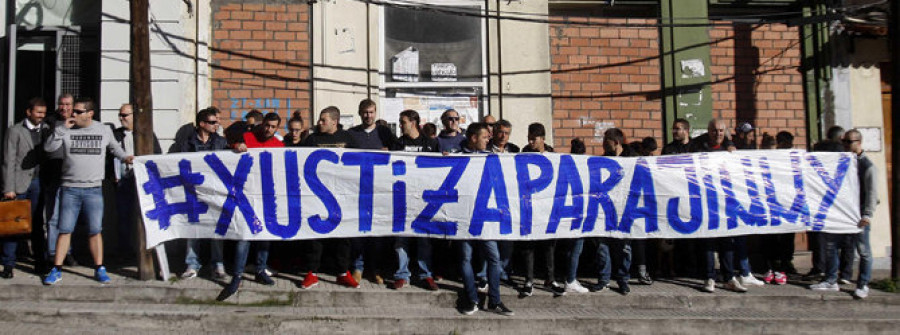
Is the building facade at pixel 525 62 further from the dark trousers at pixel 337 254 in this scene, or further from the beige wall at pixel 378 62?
the dark trousers at pixel 337 254

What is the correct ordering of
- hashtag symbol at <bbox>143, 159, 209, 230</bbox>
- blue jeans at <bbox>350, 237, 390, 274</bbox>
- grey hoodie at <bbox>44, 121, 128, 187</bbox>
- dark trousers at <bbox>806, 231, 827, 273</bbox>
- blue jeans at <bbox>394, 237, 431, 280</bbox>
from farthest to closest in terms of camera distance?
dark trousers at <bbox>806, 231, 827, 273</bbox> → blue jeans at <bbox>350, 237, 390, 274</bbox> → blue jeans at <bbox>394, 237, 431, 280</bbox> → hashtag symbol at <bbox>143, 159, 209, 230</bbox> → grey hoodie at <bbox>44, 121, 128, 187</bbox>

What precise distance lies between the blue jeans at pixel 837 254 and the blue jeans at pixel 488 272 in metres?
3.73

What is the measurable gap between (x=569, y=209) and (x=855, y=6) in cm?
543

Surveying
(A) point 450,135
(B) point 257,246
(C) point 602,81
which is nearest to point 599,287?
(A) point 450,135

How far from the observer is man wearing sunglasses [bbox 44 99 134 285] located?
24.2 feet

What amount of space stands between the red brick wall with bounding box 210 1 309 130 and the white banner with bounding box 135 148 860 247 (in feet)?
8.41

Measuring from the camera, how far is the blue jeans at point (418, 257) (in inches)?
305

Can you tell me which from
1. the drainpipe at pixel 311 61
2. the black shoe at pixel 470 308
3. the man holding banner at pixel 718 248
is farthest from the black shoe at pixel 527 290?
the drainpipe at pixel 311 61

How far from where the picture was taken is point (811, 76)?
10727 millimetres

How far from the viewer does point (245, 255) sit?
7391 mm

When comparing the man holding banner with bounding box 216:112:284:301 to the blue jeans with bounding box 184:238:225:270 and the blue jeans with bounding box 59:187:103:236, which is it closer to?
the blue jeans with bounding box 184:238:225:270

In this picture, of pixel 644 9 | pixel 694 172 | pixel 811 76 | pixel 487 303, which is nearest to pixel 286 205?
pixel 487 303

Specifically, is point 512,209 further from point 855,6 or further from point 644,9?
point 855,6

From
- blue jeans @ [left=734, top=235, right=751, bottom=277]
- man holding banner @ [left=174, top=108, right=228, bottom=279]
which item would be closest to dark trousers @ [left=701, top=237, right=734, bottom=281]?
blue jeans @ [left=734, top=235, right=751, bottom=277]
